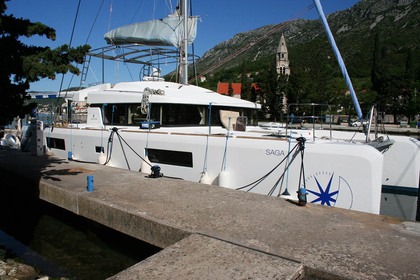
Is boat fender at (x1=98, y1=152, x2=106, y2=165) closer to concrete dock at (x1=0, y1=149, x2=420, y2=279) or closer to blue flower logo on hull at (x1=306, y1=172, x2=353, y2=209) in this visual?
concrete dock at (x1=0, y1=149, x2=420, y2=279)

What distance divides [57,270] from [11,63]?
3.27m

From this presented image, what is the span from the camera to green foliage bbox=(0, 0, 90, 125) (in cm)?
488

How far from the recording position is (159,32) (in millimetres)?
11766

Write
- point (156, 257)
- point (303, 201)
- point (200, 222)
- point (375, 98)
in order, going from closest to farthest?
point (156, 257) < point (200, 222) < point (303, 201) < point (375, 98)

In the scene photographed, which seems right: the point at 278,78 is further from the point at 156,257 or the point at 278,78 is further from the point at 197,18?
the point at 156,257

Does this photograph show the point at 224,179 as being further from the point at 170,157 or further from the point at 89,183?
the point at 89,183

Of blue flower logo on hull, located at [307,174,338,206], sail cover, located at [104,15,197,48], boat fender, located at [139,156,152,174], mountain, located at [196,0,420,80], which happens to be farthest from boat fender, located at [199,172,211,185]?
mountain, located at [196,0,420,80]

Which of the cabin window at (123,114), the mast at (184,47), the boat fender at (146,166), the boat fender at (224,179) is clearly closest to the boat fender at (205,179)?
the boat fender at (224,179)

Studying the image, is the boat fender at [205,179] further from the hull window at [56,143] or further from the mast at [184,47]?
the hull window at [56,143]

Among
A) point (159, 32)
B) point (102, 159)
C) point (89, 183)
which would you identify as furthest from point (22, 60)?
point (159, 32)

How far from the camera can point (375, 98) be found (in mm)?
53594

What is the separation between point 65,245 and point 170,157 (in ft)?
9.12

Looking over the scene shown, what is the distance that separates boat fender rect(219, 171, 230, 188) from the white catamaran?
0.8 inches

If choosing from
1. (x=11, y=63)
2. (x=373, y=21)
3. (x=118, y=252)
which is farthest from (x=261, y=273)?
(x=373, y=21)
